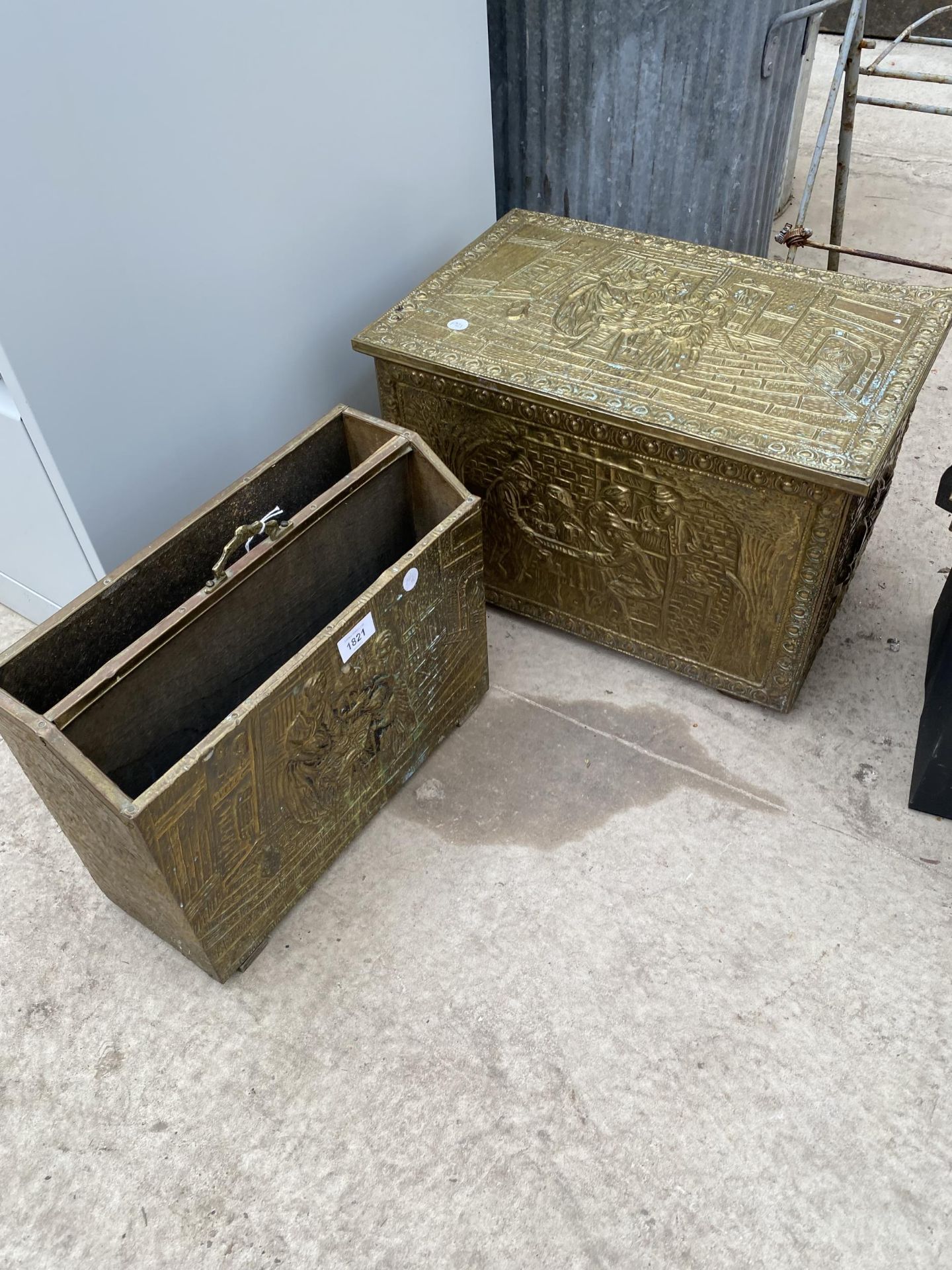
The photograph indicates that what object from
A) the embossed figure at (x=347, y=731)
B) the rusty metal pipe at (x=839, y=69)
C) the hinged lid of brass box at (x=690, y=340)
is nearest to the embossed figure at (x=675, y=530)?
the hinged lid of brass box at (x=690, y=340)

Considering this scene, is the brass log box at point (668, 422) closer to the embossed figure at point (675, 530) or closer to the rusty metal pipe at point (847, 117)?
the embossed figure at point (675, 530)

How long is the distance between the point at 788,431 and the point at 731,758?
26.6 inches

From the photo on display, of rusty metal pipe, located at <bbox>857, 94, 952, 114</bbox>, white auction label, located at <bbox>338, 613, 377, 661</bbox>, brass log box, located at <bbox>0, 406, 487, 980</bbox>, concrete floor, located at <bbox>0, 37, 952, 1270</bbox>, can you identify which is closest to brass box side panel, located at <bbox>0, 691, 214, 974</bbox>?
brass log box, located at <bbox>0, 406, 487, 980</bbox>

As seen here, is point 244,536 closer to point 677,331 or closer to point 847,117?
point 677,331

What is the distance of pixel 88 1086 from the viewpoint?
1.50m

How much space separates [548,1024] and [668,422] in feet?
3.44

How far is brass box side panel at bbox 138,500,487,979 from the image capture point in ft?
4.43

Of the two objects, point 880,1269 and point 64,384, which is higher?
point 64,384

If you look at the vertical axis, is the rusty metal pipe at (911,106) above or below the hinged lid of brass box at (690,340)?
above

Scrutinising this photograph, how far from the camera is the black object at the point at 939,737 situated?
1652 millimetres

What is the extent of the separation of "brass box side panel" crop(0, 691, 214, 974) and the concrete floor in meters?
0.14

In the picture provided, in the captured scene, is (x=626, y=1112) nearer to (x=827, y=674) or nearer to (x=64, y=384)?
(x=827, y=674)

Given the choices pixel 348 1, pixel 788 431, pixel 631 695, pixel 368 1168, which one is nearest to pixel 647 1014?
pixel 368 1168

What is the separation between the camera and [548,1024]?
5.08 feet
